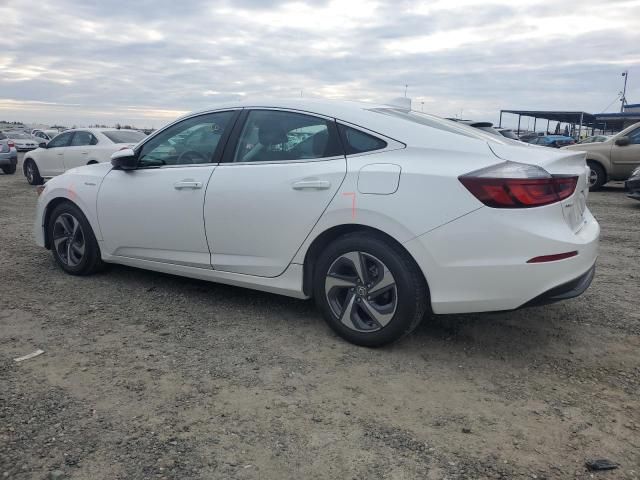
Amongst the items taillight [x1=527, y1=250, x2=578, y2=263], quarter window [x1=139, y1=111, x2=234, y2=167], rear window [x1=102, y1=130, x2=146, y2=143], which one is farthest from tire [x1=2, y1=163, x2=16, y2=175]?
taillight [x1=527, y1=250, x2=578, y2=263]

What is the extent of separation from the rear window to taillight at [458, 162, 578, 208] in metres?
10.6

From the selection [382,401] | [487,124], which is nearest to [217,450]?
[382,401]

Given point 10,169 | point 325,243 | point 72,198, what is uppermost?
point 72,198

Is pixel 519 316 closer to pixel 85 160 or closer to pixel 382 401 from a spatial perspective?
pixel 382 401

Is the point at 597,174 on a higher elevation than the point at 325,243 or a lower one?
higher

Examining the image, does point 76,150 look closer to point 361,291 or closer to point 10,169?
point 10,169

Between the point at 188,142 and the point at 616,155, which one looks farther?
the point at 616,155

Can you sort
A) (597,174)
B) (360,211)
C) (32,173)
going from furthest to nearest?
1. (32,173)
2. (597,174)
3. (360,211)

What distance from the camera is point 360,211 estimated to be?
327 centimetres

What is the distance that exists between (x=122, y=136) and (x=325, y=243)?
33.0 feet

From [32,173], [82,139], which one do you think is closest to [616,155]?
[82,139]

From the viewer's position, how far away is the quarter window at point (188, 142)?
4.15 meters

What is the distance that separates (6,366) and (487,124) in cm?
721

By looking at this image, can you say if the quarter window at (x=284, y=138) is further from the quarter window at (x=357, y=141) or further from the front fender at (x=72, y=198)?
the front fender at (x=72, y=198)
